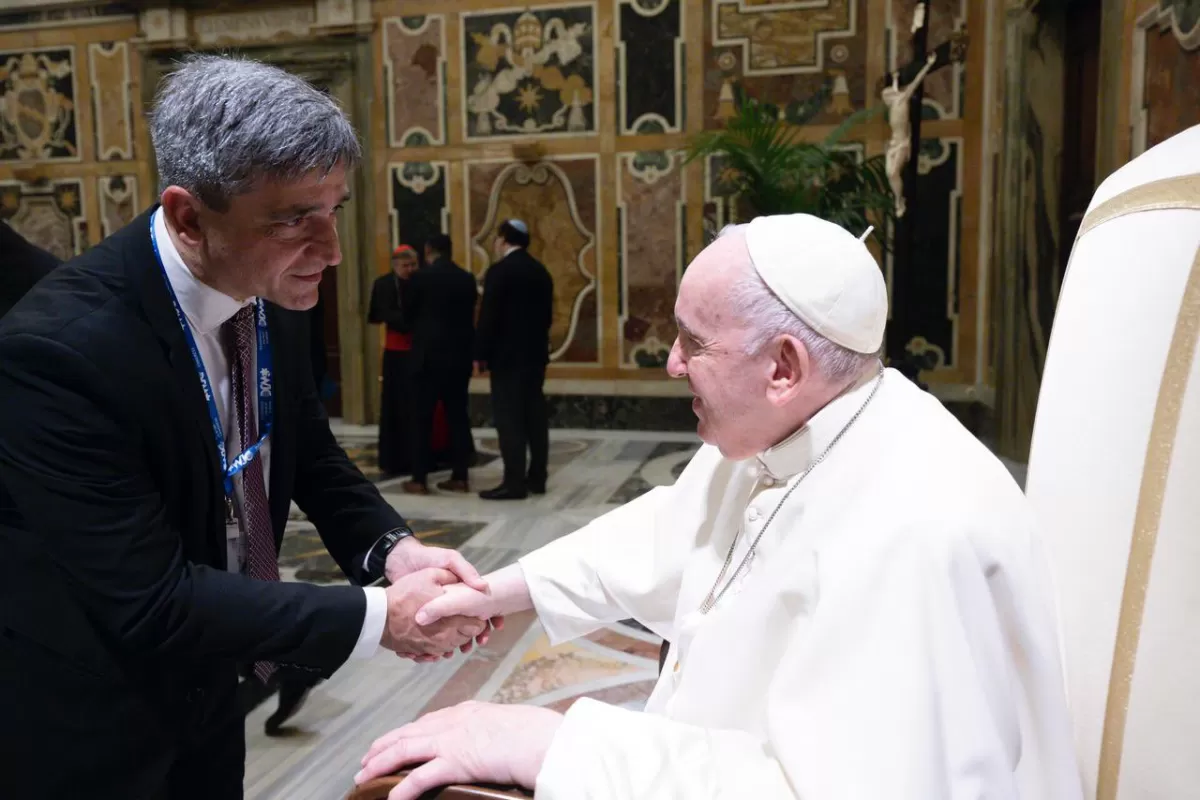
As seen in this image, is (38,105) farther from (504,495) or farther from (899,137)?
Answer: (899,137)

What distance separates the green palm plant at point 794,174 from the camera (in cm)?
619

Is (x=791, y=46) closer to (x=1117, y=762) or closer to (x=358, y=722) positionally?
(x=358, y=722)

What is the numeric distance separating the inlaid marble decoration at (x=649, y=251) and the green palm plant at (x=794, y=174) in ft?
7.39

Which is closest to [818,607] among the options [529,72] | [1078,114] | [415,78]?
[1078,114]

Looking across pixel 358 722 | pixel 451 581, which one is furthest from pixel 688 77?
pixel 451 581

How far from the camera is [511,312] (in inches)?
258

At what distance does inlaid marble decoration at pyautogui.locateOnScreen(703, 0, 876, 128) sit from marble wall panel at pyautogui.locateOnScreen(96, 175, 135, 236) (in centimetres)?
638

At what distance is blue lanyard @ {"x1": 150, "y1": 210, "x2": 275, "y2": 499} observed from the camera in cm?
159

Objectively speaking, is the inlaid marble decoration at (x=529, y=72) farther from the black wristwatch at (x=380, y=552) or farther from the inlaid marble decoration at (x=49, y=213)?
the black wristwatch at (x=380, y=552)

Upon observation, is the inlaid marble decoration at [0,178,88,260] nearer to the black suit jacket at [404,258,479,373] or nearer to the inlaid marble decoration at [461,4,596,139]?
the inlaid marble decoration at [461,4,596,139]

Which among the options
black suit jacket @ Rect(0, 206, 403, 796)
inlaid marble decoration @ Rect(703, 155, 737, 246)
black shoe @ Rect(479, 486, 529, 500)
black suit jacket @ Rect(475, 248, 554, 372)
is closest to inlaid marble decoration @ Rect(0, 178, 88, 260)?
black suit jacket @ Rect(475, 248, 554, 372)

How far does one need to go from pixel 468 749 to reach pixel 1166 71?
373 cm

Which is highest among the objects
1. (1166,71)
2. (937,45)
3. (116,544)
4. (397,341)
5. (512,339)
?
(937,45)

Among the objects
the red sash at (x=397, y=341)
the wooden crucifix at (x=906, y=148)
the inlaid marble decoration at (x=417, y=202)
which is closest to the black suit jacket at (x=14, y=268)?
the wooden crucifix at (x=906, y=148)
